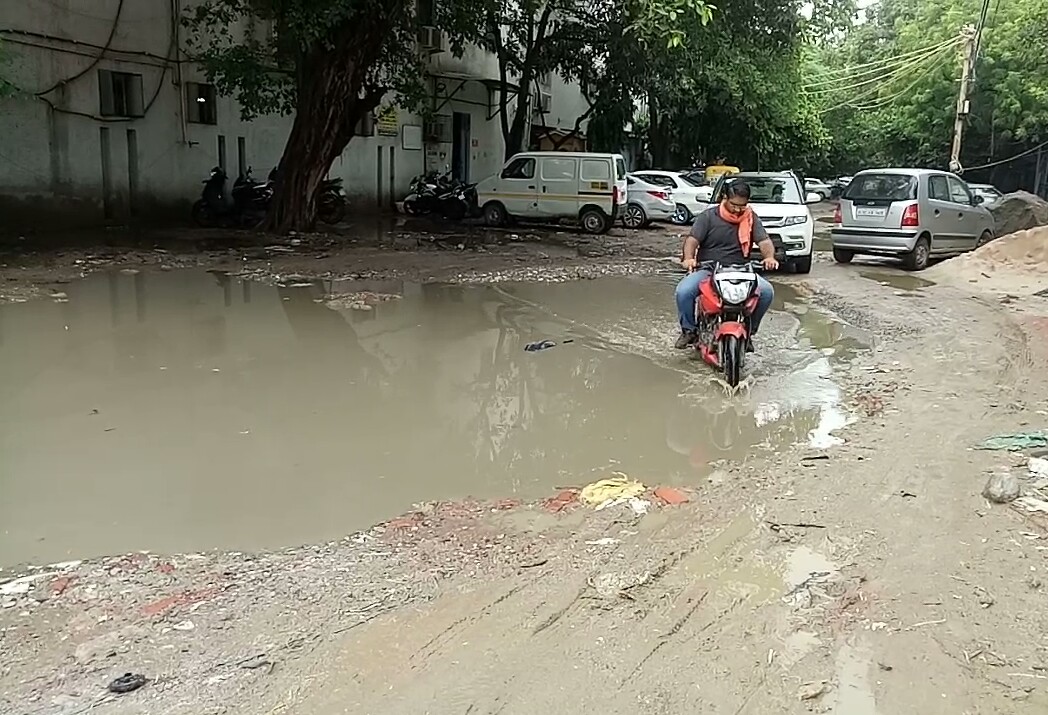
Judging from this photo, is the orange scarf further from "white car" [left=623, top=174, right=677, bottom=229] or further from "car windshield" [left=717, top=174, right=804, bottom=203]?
"white car" [left=623, top=174, right=677, bottom=229]

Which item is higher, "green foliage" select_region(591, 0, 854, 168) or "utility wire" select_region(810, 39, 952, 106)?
"utility wire" select_region(810, 39, 952, 106)

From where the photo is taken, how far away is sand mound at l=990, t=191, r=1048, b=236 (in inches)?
750

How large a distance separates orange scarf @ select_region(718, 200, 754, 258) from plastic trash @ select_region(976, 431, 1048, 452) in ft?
8.22

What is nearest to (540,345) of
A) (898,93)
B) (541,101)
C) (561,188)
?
(561,188)

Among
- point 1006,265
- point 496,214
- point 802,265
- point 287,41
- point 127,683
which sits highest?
point 287,41

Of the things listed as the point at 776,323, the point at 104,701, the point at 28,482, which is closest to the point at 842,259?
the point at 776,323

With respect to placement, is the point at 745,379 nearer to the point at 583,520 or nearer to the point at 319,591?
the point at 583,520

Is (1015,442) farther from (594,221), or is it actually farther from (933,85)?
(933,85)

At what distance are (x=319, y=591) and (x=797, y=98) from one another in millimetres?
32780

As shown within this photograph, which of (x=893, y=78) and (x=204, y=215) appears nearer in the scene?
(x=204, y=215)

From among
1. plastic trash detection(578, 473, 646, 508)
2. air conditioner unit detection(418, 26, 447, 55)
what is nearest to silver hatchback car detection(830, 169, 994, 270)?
plastic trash detection(578, 473, 646, 508)

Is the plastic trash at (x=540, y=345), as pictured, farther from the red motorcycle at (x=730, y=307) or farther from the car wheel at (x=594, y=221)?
the car wheel at (x=594, y=221)

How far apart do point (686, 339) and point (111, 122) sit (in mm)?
14267

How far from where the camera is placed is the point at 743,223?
306 inches
